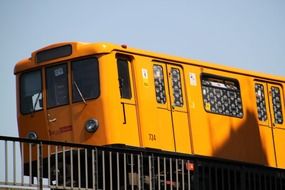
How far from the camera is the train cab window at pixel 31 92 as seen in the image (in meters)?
21.8

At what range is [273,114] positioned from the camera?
24.4m

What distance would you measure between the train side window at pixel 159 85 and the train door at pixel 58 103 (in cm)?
200

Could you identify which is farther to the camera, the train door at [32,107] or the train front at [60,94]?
the train door at [32,107]

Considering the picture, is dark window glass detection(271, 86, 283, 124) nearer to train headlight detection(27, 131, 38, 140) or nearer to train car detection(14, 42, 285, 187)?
train car detection(14, 42, 285, 187)

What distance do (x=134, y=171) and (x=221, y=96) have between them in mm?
5248

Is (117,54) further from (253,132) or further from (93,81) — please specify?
(253,132)

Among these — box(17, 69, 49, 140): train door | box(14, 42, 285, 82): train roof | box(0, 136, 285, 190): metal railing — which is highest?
box(14, 42, 285, 82): train roof

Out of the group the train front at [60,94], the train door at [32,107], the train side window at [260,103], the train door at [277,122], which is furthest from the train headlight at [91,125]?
the train door at [277,122]

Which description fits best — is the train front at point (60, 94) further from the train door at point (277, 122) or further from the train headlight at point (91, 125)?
the train door at point (277, 122)

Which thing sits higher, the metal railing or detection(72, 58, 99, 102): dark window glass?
detection(72, 58, 99, 102): dark window glass

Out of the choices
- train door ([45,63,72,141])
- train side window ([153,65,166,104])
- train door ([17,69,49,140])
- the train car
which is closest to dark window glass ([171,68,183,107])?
the train car

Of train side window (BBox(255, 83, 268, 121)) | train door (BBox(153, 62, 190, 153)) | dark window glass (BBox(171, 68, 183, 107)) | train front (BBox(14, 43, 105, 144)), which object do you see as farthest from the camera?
train side window (BBox(255, 83, 268, 121))

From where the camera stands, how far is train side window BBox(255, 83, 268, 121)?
79.2ft

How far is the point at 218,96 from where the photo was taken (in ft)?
76.0
